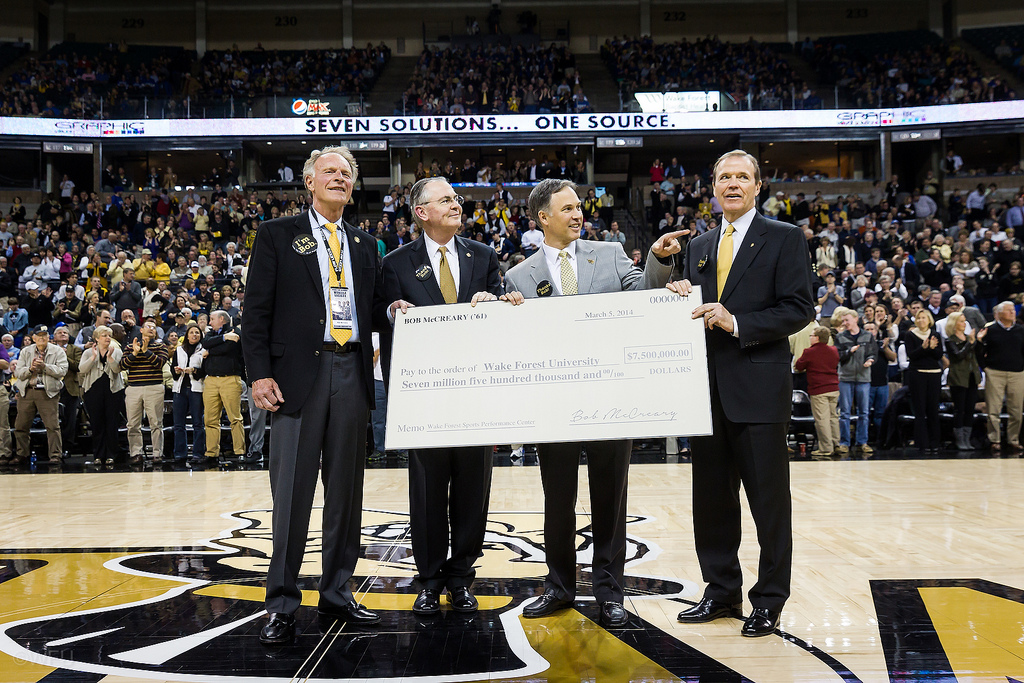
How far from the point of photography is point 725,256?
3402 millimetres

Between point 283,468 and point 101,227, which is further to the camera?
point 101,227

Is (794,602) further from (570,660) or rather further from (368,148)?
(368,148)

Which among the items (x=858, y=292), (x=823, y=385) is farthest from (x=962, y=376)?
(x=858, y=292)

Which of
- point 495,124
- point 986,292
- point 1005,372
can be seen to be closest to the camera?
point 1005,372

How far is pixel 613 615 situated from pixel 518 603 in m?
0.50

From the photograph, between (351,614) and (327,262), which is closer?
(351,614)

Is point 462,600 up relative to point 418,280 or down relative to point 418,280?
down

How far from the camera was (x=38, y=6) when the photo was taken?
27953mm

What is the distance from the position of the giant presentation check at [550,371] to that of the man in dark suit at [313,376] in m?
0.24

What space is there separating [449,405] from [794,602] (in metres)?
1.72

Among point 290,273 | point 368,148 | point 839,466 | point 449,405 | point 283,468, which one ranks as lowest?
point 839,466

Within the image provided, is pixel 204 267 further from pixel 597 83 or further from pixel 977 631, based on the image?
pixel 597 83

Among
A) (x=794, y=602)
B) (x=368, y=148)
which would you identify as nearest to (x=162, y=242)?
(x=368, y=148)

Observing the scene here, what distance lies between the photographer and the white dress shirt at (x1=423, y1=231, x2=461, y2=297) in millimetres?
3650
